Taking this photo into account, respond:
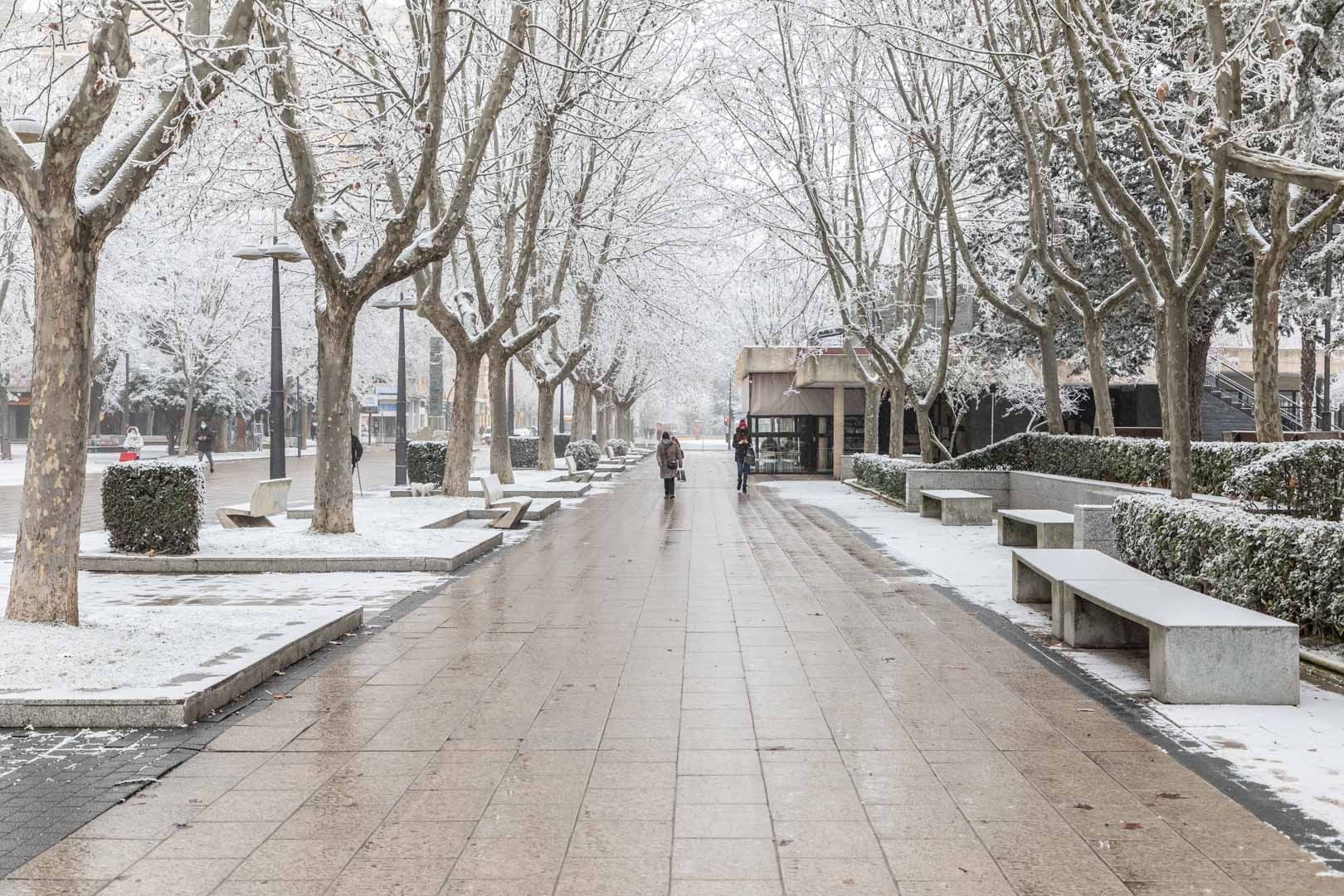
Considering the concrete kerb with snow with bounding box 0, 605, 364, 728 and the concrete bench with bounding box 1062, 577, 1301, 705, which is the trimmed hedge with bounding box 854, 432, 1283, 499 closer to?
the concrete bench with bounding box 1062, 577, 1301, 705

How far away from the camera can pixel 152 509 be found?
1246cm

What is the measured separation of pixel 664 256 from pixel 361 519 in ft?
53.3

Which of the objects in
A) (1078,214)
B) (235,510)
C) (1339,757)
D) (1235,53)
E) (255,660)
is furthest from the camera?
(1078,214)

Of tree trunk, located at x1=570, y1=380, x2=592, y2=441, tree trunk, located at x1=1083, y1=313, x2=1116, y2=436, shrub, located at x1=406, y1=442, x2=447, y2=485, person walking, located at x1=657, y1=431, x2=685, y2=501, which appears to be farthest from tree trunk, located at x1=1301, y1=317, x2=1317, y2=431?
tree trunk, located at x1=570, y1=380, x2=592, y2=441

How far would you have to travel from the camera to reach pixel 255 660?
6918mm

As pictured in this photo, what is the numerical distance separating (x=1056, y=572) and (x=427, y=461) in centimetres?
1771

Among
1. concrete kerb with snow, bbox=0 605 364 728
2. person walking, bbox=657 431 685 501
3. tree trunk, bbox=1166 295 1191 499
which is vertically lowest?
concrete kerb with snow, bbox=0 605 364 728

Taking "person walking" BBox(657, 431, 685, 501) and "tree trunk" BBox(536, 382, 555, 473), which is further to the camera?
"tree trunk" BBox(536, 382, 555, 473)

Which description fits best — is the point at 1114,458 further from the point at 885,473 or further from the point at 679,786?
the point at 679,786

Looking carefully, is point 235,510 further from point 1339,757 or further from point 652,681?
point 1339,757

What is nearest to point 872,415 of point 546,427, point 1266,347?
point 546,427

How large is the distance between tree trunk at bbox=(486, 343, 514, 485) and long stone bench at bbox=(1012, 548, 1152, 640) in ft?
49.3

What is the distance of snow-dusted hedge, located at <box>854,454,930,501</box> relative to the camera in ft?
78.5

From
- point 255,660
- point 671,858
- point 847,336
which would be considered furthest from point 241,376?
point 671,858
